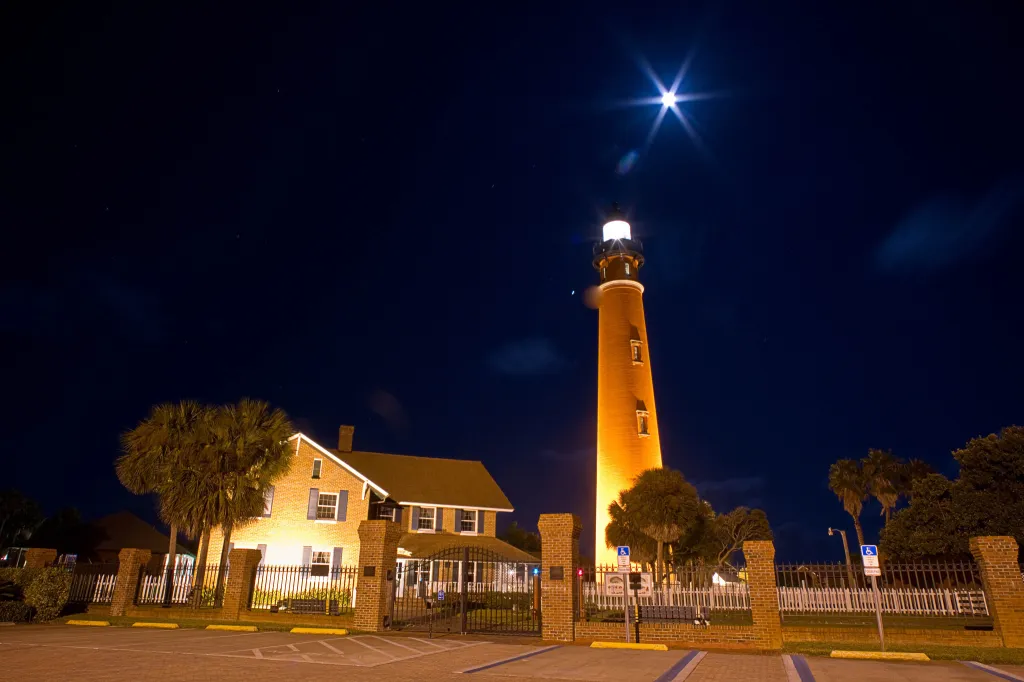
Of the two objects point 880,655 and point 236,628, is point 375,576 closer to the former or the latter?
point 236,628

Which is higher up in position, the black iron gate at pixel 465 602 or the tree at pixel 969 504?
the tree at pixel 969 504

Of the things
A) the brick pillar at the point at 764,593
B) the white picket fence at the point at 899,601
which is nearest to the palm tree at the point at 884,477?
the white picket fence at the point at 899,601

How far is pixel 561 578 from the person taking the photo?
16812 millimetres

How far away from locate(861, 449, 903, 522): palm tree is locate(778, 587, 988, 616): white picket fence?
2336cm

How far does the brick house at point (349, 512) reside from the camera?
1251 inches

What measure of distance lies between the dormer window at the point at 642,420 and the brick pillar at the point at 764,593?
22786 mm

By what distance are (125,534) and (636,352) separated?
138 ft

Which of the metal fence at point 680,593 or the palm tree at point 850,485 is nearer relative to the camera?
the metal fence at point 680,593

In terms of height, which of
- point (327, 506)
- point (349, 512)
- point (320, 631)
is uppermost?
point (327, 506)

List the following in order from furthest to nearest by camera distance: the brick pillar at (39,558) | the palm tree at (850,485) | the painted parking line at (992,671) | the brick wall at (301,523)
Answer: the palm tree at (850,485) → the brick wall at (301,523) → the brick pillar at (39,558) → the painted parking line at (992,671)

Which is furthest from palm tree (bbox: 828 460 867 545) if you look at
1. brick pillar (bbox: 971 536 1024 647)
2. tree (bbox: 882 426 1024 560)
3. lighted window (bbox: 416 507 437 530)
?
brick pillar (bbox: 971 536 1024 647)

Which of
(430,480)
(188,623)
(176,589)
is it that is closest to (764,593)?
(188,623)

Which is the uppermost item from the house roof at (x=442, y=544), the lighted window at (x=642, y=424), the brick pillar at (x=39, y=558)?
the lighted window at (x=642, y=424)

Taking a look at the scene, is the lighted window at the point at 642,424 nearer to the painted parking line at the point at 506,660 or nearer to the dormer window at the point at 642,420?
the dormer window at the point at 642,420
